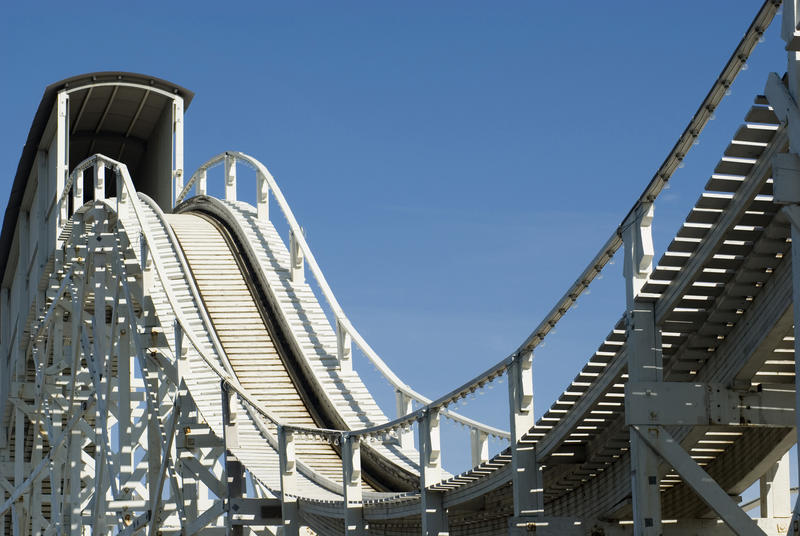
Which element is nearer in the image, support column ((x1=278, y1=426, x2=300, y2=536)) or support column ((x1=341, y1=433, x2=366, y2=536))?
support column ((x1=341, y1=433, x2=366, y2=536))

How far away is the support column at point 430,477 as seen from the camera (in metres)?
14.3

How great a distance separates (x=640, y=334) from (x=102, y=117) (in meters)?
24.0

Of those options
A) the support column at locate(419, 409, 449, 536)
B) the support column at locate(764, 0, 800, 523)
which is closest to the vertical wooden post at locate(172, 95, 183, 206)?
the support column at locate(419, 409, 449, 536)

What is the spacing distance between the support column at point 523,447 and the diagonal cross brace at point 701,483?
2.43m

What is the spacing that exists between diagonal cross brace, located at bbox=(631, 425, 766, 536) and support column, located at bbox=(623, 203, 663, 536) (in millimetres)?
57

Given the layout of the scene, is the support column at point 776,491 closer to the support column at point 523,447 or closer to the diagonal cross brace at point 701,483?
the support column at point 523,447


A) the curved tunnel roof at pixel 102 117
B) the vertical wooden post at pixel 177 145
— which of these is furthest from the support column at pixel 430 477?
the vertical wooden post at pixel 177 145

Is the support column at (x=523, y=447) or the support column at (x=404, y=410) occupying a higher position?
the support column at (x=404, y=410)

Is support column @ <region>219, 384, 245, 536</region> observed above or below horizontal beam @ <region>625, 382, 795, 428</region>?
above

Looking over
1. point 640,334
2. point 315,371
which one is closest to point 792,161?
point 640,334

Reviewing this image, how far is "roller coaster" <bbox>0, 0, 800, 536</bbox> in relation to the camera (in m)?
10.3

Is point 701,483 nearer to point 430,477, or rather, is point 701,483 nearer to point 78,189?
point 430,477

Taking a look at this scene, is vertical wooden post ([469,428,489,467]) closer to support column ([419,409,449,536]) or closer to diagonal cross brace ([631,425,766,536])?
support column ([419,409,449,536])

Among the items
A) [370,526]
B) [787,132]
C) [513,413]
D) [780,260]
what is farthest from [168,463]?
[787,132]
